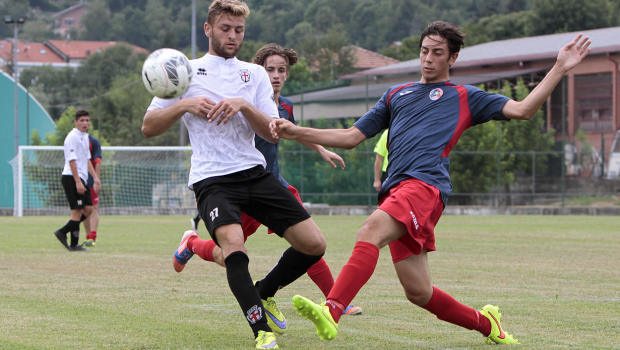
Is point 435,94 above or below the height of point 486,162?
above

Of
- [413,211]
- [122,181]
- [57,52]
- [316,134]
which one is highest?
[57,52]

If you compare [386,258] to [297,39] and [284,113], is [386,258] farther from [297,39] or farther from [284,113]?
[297,39]

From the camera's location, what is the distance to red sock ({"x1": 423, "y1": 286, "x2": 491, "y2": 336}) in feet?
18.8

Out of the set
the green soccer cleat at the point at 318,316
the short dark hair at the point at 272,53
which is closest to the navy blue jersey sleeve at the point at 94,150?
the short dark hair at the point at 272,53

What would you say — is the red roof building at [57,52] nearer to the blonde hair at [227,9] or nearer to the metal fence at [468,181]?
the metal fence at [468,181]

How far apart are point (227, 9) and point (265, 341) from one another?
2.08m

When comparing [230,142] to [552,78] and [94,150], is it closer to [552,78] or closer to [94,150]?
[552,78]

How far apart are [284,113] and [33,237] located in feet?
35.7

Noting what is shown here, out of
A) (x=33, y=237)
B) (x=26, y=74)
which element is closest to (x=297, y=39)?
(x=26, y=74)

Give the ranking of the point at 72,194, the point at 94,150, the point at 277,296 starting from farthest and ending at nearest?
the point at 94,150
the point at 72,194
the point at 277,296

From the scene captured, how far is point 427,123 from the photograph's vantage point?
573 centimetres

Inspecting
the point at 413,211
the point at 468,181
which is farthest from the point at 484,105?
the point at 468,181

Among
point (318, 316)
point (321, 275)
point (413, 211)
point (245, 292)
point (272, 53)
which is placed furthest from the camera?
point (272, 53)

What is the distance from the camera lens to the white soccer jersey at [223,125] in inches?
228
